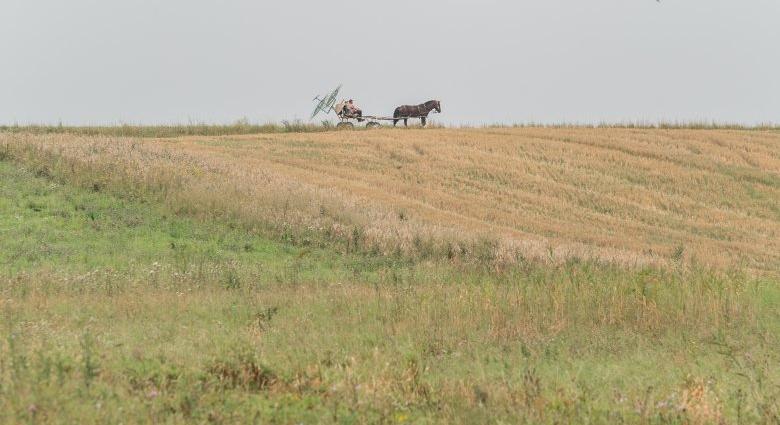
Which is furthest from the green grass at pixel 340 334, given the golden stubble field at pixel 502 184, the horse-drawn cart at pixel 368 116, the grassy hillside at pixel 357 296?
the horse-drawn cart at pixel 368 116

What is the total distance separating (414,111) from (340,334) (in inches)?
1488

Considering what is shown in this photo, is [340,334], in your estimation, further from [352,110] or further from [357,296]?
[352,110]

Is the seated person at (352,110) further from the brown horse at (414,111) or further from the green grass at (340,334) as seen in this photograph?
the green grass at (340,334)

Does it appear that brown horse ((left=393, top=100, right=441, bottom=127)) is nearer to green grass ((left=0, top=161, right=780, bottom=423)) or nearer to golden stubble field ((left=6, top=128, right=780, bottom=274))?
golden stubble field ((left=6, top=128, right=780, bottom=274))

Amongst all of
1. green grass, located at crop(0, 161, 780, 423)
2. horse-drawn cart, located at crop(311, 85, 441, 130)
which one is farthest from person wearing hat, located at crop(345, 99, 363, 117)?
green grass, located at crop(0, 161, 780, 423)

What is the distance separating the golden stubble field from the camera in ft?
68.4

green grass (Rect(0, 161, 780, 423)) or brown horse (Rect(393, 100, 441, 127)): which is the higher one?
brown horse (Rect(393, 100, 441, 127))

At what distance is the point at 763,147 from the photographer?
42.0 metres

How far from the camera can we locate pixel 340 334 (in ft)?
34.7

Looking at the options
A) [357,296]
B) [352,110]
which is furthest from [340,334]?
[352,110]

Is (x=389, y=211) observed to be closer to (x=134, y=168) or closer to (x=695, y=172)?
(x=134, y=168)

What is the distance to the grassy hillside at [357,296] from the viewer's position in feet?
24.0

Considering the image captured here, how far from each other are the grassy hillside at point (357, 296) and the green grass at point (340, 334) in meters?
0.04

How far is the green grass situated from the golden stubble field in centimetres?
239
